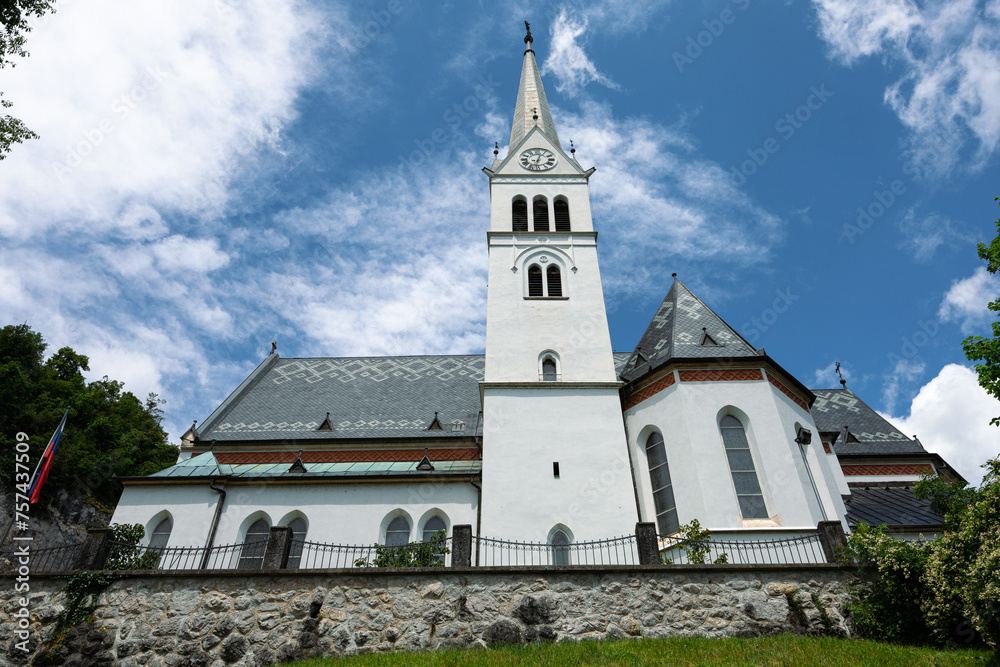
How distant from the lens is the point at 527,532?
1683cm

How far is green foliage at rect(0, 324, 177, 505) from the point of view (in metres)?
32.3

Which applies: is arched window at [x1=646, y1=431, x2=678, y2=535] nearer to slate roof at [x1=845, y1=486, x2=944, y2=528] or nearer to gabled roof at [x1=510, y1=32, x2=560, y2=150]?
slate roof at [x1=845, y1=486, x2=944, y2=528]

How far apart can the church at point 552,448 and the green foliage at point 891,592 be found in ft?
9.90

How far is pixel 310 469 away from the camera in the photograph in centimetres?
2102

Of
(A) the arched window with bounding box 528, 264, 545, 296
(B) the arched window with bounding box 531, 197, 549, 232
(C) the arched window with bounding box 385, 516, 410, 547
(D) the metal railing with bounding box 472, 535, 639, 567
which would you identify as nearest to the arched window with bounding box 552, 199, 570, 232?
(B) the arched window with bounding box 531, 197, 549, 232

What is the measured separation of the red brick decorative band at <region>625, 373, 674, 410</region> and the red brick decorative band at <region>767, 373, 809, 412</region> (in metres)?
3.01

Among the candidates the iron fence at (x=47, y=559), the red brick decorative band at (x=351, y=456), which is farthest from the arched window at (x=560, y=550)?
the iron fence at (x=47, y=559)

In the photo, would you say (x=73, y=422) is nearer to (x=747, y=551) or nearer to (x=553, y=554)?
(x=553, y=554)

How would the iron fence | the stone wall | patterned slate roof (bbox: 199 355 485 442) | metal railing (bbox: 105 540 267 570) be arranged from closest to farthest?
the stone wall, the iron fence, metal railing (bbox: 105 540 267 570), patterned slate roof (bbox: 199 355 485 442)

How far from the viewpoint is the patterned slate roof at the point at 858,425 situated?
25.0 meters

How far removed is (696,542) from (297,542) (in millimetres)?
11259

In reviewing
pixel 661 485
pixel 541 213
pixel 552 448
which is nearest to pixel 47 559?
pixel 552 448

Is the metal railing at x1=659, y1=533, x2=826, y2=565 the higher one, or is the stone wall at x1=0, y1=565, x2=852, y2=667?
the metal railing at x1=659, y1=533, x2=826, y2=565

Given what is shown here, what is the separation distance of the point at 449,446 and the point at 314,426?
5795mm
